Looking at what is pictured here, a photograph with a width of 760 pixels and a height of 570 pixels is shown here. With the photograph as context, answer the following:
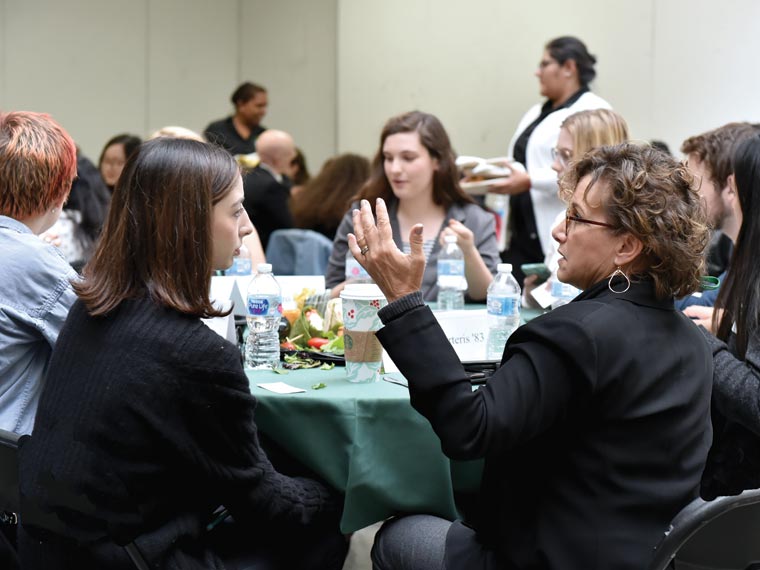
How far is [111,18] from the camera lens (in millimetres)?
7727

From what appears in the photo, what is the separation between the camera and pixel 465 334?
235 centimetres

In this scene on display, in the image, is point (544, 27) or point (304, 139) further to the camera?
point (304, 139)

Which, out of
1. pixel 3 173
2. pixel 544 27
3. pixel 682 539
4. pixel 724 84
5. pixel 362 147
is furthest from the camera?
pixel 362 147

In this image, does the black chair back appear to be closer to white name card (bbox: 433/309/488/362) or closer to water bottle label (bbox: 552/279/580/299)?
white name card (bbox: 433/309/488/362)

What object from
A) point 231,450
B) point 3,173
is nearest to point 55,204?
point 3,173

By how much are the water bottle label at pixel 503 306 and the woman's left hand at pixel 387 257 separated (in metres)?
0.94

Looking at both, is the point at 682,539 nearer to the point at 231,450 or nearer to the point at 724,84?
the point at 231,450

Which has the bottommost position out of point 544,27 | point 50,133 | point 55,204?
point 55,204

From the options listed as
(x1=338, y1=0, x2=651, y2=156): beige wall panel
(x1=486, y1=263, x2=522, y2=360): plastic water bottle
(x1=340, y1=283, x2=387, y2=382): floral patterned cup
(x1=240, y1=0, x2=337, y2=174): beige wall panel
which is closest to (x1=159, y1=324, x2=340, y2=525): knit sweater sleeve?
(x1=340, y1=283, x2=387, y2=382): floral patterned cup

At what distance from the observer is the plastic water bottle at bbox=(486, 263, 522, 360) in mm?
2436

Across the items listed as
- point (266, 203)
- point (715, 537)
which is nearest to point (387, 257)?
point (715, 537)

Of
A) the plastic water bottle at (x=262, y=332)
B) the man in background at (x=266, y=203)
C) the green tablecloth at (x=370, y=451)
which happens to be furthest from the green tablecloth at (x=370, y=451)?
the man in background at (x=266, y=203)

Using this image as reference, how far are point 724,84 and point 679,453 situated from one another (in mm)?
4352

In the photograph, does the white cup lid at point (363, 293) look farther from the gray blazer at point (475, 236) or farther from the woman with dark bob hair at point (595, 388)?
the gray blazer at point (475, 236)
